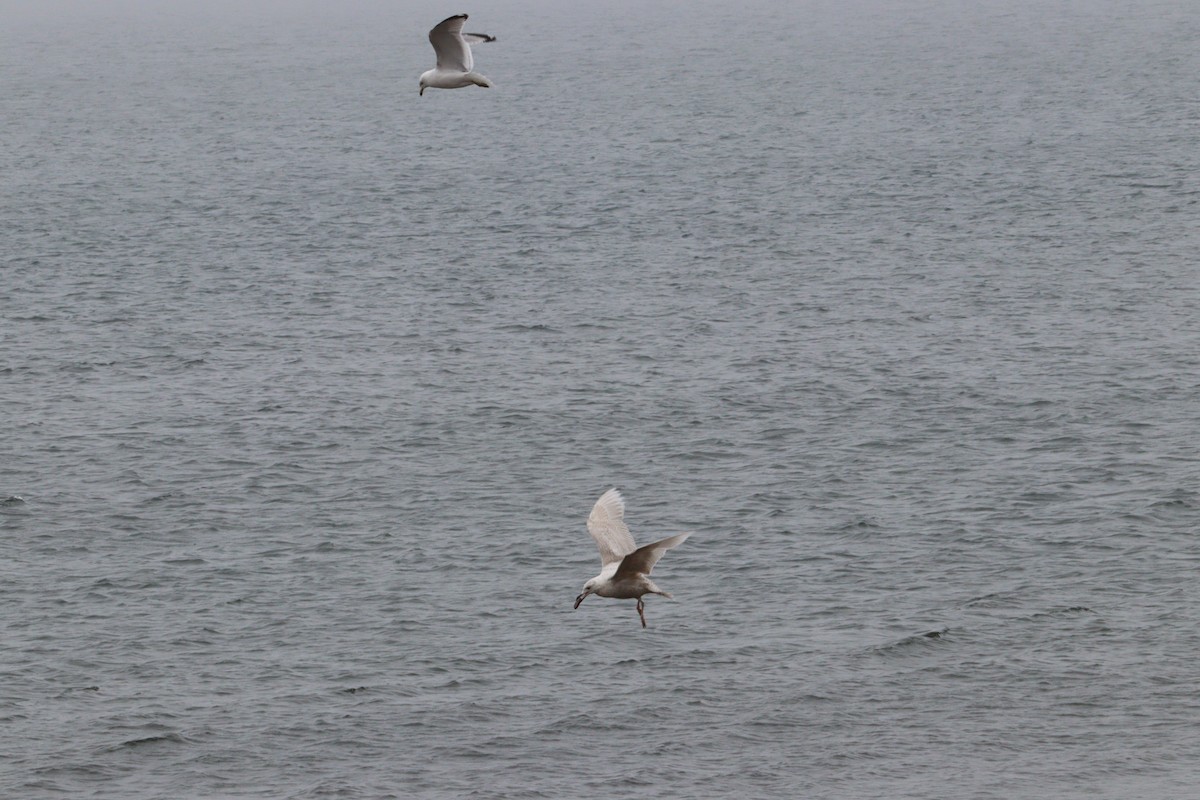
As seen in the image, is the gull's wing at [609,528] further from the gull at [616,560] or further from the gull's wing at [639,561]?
the gull's wing at [639,561]

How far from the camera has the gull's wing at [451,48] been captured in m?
43.1

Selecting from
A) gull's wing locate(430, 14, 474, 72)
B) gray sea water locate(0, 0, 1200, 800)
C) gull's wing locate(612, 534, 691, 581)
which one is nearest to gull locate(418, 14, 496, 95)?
gull's wing locate(430, 14, 474, 72)

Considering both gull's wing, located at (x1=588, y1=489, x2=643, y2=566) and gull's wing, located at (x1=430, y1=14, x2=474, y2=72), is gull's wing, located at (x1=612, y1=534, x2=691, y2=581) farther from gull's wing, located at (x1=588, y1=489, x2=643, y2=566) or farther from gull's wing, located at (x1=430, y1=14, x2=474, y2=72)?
gull's wing, located at (x1=430, y1=14, x2=474, y2=72)

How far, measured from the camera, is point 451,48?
4406 centimetres

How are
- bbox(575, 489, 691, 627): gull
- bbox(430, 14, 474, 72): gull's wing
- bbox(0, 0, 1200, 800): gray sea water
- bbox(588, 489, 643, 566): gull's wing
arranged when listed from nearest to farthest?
bbox(575, 489, 691, 627): gull
bbox(588, 489, 643, 566): gull's wing
bbox(430, 14, 474, 72): gull's wing
bbox(0, 0, 1200, 800): gray sea water

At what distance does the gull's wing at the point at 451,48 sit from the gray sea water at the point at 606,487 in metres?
24.6

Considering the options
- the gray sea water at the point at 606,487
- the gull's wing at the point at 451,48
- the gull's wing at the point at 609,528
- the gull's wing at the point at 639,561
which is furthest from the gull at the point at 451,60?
the gray sea water at the point at 606,487

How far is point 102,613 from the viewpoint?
6888 centimetres

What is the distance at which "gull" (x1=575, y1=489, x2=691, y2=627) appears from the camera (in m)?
36.6

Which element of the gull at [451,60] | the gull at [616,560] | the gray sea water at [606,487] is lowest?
the gray sea water at [606,487]

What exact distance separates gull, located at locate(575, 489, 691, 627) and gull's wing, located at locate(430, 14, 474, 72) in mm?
11786

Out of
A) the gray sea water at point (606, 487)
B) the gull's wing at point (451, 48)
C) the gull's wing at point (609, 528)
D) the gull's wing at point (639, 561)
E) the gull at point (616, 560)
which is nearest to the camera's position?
the gull's wing at point (639, 561)

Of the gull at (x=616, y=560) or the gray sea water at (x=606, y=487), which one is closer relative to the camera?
the gull at (x=616, y=560)

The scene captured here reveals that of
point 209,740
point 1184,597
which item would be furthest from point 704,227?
point 209,740
